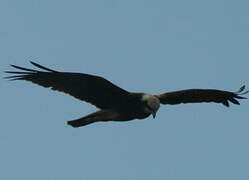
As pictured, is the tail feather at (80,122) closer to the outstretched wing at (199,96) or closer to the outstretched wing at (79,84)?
the outstretched wing at (79,84)

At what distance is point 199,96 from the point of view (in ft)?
60.3

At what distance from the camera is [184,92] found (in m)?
18.1

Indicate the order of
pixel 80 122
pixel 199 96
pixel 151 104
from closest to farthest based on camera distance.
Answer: pixel 151 104 < pixel 80 122 < pixel 199 96

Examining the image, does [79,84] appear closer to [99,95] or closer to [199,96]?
[99,95]

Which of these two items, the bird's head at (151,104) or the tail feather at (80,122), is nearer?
the bird's head at (151,104)

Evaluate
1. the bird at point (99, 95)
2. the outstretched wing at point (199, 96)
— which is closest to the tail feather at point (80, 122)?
the bird at point (99, 95)

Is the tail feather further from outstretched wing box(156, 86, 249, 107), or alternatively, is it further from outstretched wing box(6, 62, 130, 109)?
outstretched wing box(156, 86, 249, 107)

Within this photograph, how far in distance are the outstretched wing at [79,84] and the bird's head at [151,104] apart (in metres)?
0.34

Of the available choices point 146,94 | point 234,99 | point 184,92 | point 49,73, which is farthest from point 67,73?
point 234,99

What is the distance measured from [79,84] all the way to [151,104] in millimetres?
1285

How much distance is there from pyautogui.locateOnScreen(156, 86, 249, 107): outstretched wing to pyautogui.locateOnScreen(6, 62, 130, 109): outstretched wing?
1.33m

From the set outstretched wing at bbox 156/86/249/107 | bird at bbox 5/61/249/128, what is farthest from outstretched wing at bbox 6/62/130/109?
outstretched wing at bbox 156/86/249/107

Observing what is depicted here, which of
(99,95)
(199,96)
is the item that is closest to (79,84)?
(99,95)

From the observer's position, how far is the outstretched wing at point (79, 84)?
1658cm
